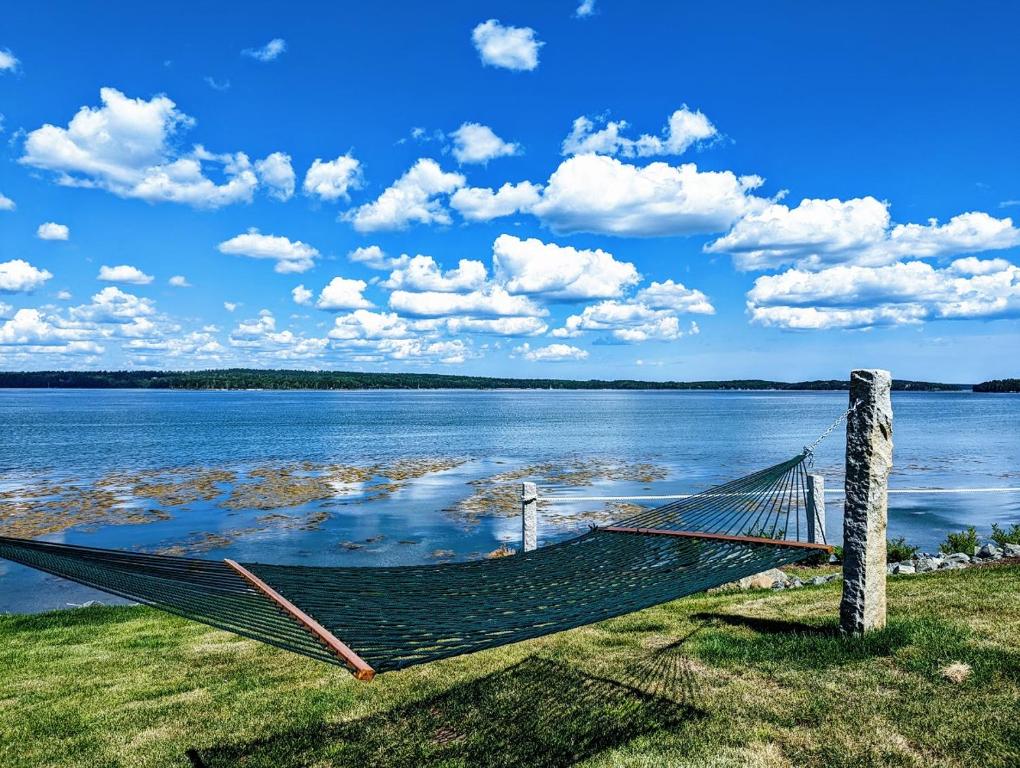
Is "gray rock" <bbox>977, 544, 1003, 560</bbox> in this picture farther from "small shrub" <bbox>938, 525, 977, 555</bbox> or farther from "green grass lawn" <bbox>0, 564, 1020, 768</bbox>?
"green grass lawn" <bbox>0, 564, 1020, 768</bbox>

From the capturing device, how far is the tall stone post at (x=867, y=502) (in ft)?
16.3

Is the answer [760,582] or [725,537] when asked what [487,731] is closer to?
[725,537]

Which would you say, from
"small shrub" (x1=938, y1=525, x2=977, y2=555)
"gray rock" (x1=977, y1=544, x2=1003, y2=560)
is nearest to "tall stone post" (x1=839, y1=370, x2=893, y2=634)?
"gray rock" (x1=977, y1=544, x2=1003, y2=560)

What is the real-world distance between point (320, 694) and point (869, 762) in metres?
3.37

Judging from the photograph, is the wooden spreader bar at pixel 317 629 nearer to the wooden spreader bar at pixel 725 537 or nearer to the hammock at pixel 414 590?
the hammock at pixel 414 590

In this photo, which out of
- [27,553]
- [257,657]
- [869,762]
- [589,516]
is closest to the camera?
[869,762]

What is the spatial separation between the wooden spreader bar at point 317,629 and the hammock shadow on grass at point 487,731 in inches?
38.1

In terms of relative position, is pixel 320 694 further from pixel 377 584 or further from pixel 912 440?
pixel 912 440

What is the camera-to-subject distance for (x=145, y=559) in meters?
4.30

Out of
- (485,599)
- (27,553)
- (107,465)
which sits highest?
(27,553)

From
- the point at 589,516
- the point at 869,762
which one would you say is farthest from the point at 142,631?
the point at 589,516

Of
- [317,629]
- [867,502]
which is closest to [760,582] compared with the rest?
[867,502]

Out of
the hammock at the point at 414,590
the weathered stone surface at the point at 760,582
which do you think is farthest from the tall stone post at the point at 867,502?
the weathered stone surface at the point at 760,582

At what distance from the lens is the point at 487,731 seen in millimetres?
4215
